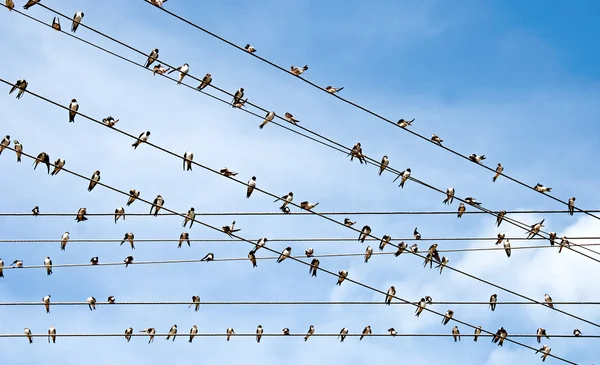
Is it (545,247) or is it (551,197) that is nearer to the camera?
(551,197)

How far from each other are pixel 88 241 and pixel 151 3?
13.9 ft

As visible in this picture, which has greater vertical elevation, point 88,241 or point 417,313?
point 417,313

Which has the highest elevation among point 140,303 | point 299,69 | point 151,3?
point 299,69

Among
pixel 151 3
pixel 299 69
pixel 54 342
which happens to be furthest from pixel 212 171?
pixel 54 342

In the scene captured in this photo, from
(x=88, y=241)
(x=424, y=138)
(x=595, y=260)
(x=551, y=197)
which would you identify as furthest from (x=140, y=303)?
(x=595, y=260)

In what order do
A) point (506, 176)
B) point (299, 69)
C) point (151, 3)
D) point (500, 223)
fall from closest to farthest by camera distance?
point (151, 3)
point (506, 176)
point (500, 223)
point (299, 69)

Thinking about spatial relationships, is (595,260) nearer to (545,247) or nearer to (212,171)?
(545,247)

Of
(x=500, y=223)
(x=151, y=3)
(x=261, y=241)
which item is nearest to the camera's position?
(x=151, y=3)

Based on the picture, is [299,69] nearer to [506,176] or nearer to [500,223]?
[500,223]

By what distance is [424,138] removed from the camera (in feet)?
49.4

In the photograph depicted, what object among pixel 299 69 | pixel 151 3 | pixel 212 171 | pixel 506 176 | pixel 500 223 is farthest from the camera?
pixel 299 69

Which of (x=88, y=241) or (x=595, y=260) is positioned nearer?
(x=88, y=241)

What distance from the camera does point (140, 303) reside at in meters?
15.8

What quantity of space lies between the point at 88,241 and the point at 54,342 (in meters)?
7.18
